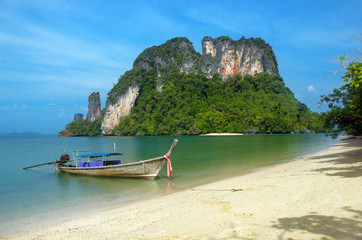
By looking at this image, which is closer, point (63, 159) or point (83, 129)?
point (63, 159)

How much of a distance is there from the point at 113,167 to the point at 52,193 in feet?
11.4

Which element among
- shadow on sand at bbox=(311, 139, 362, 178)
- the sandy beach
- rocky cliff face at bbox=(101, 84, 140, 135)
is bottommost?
the sandy beach

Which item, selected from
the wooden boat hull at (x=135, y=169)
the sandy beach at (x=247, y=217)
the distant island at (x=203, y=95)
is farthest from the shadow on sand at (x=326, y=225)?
the distant island at (x=203, y=95)

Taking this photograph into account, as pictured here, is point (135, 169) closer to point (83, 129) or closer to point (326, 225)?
point (326, 225)

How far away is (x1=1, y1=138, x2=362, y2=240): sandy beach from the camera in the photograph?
4.69 metres

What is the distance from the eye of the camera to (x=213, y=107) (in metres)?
108

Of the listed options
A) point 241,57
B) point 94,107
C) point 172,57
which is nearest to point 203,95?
point 241,57

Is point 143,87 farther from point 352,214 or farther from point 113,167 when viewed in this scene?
point 352,214

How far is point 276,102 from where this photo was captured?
340 ft

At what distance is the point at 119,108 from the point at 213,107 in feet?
176

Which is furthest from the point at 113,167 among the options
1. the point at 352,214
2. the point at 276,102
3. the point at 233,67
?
the point at 233,67

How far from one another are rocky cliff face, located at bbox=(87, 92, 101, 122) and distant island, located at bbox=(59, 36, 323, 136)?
10.7 metres

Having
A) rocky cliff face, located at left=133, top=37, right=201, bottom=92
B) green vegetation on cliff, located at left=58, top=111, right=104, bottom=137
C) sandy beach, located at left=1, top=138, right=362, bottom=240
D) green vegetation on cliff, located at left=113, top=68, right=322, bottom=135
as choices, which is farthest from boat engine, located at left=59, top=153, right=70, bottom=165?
green vegetation on cliff, located at left=58, top=111, right=104, bottom=137

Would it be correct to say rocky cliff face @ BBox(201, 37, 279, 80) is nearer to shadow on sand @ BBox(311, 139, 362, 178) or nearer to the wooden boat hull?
shadow on sand @ BBox(311, 139, 362, 178)
